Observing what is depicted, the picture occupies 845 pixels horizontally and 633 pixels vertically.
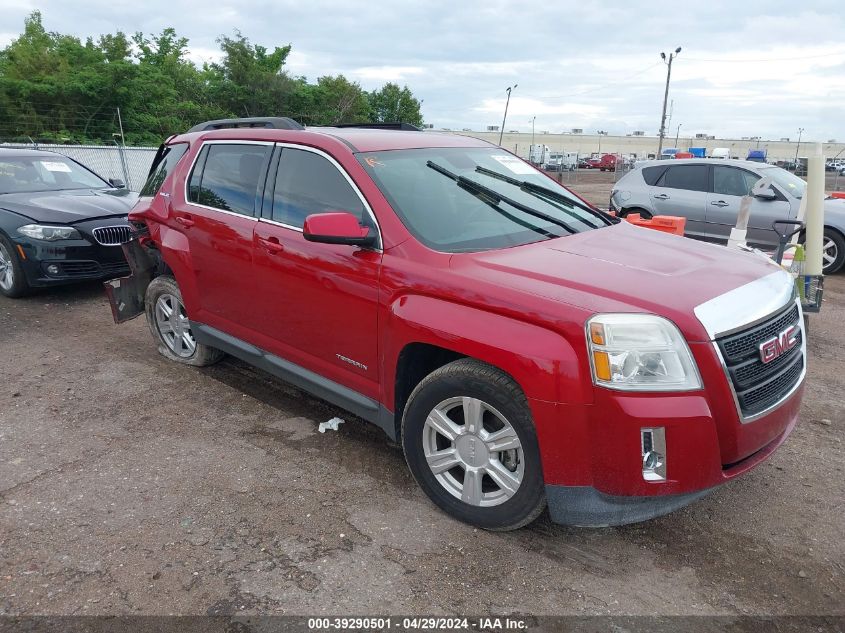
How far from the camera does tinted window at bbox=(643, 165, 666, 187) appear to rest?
34.7 ft

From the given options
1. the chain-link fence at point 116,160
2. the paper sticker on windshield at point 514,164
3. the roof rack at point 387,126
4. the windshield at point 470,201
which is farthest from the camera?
the chain-link fence at point 116,160

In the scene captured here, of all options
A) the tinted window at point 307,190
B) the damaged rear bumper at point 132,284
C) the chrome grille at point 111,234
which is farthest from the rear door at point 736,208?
the chrome grille at point 111,234

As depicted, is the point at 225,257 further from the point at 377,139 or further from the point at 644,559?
the point at 644,559

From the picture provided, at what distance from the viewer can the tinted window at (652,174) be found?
1056cm

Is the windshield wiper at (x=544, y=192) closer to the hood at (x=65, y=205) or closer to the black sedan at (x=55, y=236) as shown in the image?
the black sedan at (x=55, y=236)

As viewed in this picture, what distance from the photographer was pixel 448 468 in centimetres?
311

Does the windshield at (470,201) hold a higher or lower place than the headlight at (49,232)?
higher

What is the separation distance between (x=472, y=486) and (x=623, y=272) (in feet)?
4.03

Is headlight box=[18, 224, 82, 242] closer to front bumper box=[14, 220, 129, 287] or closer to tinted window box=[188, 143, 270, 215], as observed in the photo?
front bumper box=[14, 220, 129, 287]

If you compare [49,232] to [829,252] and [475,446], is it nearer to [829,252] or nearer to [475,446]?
[475,446]

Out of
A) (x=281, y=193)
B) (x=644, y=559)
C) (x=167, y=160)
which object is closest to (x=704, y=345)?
(x=644, y=559)

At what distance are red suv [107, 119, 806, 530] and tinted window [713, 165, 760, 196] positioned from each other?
651cm

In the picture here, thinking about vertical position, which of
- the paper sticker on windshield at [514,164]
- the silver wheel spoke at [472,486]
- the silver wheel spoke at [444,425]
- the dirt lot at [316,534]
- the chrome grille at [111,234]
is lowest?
the dirt lot at [316,534]

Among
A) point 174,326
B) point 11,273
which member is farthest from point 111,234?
point 174,326
